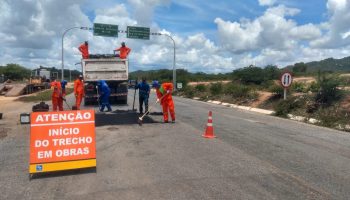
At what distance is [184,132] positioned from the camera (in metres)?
12.8

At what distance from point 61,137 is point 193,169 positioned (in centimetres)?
255

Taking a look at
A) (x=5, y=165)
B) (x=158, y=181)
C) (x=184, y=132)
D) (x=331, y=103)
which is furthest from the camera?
(x=331, y=103)

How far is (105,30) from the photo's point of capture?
4119cm

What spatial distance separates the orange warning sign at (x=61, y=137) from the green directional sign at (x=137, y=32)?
115 feet

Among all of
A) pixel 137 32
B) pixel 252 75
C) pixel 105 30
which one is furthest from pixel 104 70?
pixel 252 75

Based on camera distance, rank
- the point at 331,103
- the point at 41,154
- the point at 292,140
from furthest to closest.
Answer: the point at 331,103, the point at 292,140, the point at 41,154

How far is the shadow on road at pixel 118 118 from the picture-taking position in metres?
14.9

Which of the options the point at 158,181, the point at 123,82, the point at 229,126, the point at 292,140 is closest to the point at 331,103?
the point at 229,126

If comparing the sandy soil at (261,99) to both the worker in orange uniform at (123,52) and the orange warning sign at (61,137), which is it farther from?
the orange warning sign at (61,137)

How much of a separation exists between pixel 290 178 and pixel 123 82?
51.5 ft

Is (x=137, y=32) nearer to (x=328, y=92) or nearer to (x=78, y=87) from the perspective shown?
(x=78, y=87)

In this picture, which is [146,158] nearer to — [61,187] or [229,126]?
[61,187]

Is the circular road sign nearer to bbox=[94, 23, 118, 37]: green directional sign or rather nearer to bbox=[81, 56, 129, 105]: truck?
bbox=[81, 56, 129, 105]: truck

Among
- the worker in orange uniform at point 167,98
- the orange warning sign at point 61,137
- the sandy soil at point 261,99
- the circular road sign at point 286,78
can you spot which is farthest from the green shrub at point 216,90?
the orange warning sign at point 61,137
